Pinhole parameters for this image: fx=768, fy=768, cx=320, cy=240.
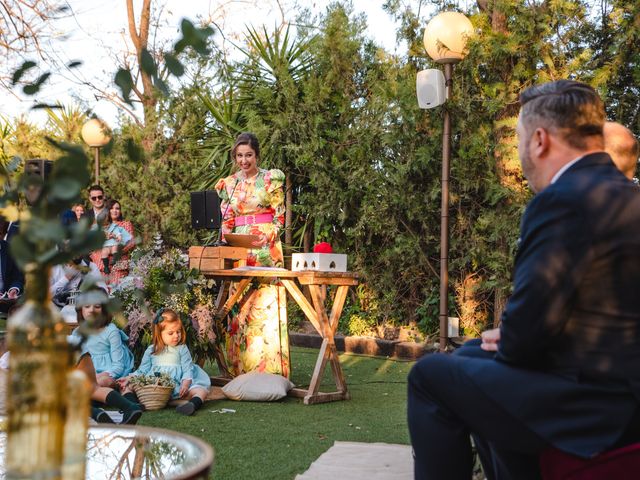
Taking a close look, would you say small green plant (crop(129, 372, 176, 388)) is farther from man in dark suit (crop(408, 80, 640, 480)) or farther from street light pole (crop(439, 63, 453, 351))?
man in dark suit (crop(408, 80, 640, 480))

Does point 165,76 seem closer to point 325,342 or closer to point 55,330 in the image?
point 55,330

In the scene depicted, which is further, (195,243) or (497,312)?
(195,243)

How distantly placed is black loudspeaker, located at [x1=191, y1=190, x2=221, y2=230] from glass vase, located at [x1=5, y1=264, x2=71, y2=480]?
19.4 feet

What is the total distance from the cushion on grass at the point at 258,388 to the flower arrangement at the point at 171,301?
43cm

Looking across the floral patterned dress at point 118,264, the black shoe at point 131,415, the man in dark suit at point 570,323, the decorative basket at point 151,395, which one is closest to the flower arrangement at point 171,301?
the floral patterned dress at point 118,264

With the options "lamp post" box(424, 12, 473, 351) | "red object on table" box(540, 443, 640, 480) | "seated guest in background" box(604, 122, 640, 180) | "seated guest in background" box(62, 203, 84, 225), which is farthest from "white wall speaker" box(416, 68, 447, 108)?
"red object on table" box(540, 443, 640, 480)

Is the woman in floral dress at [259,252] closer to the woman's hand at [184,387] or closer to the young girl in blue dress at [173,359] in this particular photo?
the young girl in blue dress at [173,359]

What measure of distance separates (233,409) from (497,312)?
126 inches

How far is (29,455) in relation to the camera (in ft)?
3.18

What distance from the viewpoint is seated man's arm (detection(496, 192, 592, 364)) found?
5.78 ft

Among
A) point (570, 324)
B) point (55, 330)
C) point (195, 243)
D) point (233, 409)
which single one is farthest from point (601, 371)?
point (195, 243)

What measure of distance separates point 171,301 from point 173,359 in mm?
455

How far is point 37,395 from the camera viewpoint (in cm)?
96

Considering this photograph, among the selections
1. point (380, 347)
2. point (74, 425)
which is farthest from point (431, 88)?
point (74, 425)
